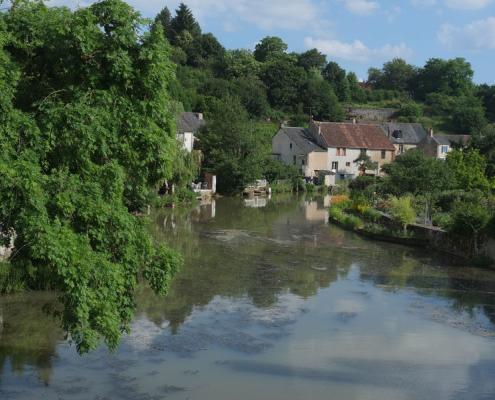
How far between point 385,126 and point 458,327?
3021 inches

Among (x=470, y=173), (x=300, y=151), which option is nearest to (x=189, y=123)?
(x=300, y=151)

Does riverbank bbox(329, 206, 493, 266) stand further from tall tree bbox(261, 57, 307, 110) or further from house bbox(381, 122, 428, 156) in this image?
tall tree bbox(261, 57, 307, 110)

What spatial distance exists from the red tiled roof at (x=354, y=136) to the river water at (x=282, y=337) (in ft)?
175

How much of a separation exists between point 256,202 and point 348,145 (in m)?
27.5

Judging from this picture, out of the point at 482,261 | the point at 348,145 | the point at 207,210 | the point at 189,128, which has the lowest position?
the point at 482,261

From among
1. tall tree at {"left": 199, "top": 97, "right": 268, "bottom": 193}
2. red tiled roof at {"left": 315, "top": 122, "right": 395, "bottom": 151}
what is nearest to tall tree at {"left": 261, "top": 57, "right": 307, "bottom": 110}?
red tiled roof at {"left": 315, "top": 122, "right": 395, "bottom": 151}

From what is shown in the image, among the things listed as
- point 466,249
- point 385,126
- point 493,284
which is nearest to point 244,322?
point 493,284

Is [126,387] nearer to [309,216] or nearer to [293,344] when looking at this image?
[293,344]

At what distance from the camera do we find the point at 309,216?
5116cm

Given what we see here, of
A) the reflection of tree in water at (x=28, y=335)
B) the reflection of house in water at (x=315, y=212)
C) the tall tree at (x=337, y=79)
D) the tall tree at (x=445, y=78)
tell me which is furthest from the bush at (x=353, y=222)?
the tall tree at (x=445, y=78)

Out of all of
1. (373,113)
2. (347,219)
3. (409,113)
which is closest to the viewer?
(347,219)

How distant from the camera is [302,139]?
84.4m

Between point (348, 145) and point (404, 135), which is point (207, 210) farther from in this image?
point (404, 135)

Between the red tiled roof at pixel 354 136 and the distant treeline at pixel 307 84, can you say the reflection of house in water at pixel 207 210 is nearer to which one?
the red tiled roof at pixel 354 136
